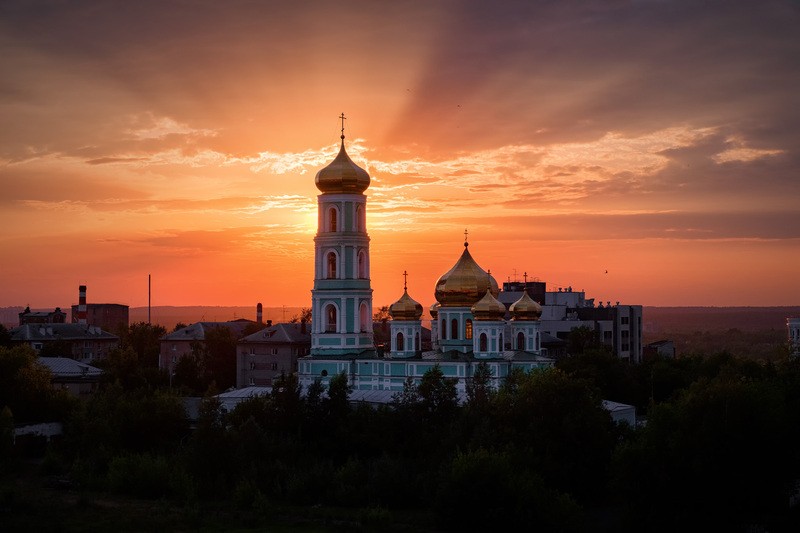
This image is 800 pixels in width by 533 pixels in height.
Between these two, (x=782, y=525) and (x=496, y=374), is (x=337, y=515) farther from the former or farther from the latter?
(x=496, y=374)

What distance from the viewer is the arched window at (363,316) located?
53.5 metres

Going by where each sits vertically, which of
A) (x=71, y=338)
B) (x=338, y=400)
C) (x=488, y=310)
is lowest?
(x=338, y=400)

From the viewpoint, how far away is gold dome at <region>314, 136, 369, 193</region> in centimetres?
5319


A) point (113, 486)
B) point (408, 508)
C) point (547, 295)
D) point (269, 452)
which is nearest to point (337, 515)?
point (408, 508)

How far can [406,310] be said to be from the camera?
54.0 meters

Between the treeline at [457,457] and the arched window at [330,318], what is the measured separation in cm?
617

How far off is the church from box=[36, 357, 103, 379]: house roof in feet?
55.8

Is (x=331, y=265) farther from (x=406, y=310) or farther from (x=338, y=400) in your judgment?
(x=338, y=400)

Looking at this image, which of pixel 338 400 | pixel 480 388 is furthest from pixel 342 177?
pixel 480 388

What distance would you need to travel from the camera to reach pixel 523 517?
103ft

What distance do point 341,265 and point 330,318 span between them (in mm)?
2768

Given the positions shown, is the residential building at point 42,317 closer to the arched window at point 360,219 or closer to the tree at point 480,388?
the arched window at point 360,219

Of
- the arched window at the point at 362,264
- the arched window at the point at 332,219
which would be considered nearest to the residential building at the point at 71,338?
the arched window at the point at 332,219

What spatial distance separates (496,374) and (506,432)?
12700 mm
